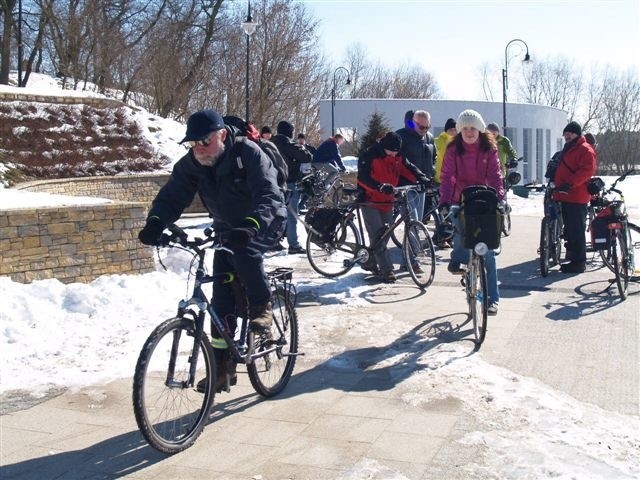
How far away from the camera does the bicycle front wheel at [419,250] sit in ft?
27.8

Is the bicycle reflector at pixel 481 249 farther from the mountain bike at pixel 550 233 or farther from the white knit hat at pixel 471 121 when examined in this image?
the mountain bike at pixel 550 233

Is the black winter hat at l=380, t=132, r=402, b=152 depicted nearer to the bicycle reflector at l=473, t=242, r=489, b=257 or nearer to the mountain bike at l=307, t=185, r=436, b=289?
the mountain bike at l=307, t=185, r=436, b=289

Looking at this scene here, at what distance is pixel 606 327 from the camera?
6461mm

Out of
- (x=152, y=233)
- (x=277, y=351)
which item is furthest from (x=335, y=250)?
(x=152, y=233)

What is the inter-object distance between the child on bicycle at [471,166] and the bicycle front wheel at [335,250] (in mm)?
2198

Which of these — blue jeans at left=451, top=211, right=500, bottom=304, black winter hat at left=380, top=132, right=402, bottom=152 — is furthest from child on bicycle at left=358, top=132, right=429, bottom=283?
blue jeans at left=451, top=211, right=500, bottom=304

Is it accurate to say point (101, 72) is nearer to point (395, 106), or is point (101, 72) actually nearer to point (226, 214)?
point (395, 106)

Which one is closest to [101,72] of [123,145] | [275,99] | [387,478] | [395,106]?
[275,99]

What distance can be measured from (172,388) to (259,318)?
68cm

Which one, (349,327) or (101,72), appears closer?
(349,327)

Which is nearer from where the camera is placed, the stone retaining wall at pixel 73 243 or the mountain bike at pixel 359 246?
the stone retaining wall at pixel 73 243

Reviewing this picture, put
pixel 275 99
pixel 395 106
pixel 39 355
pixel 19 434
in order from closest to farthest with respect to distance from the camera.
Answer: pixel 19 434
pixel 39 355
pixel 275 99
pixel 395 106

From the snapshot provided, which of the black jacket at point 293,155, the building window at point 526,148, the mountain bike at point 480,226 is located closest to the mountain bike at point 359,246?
the black jacket at point 293,155

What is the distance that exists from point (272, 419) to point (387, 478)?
Result: 107 cm
